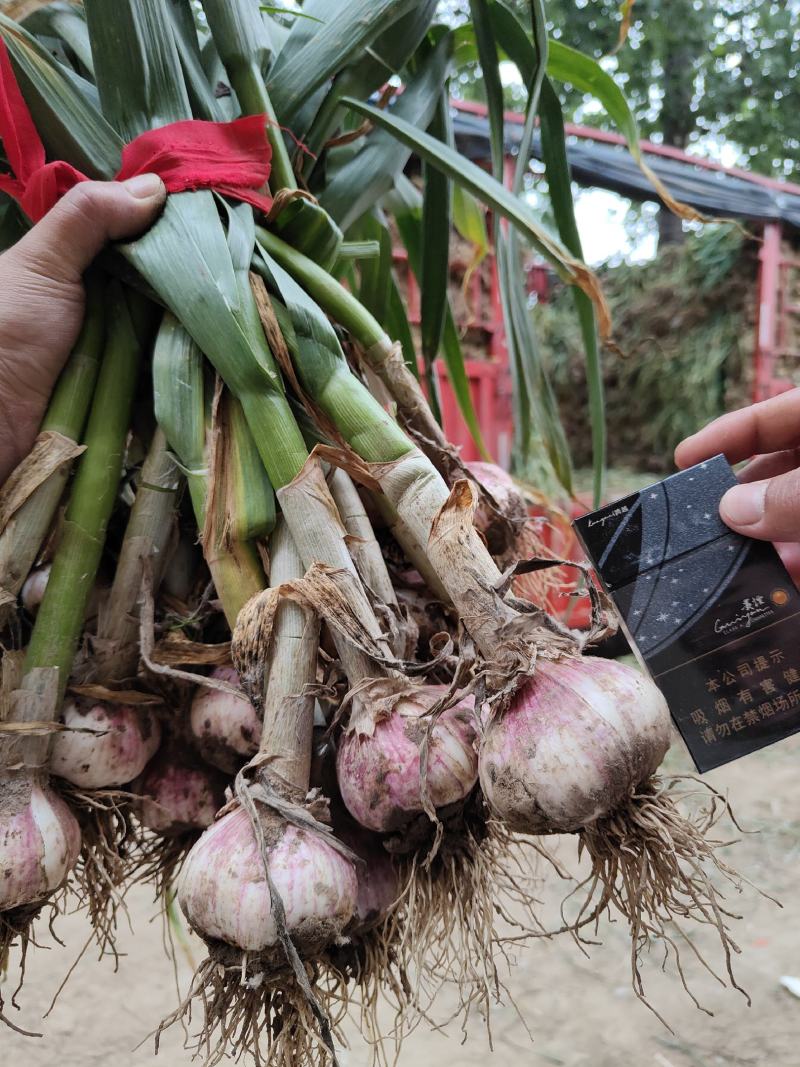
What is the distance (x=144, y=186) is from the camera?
588 mm

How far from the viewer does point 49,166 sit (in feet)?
1.89

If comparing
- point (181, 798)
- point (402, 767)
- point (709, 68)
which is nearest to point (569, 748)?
point (402, 767)

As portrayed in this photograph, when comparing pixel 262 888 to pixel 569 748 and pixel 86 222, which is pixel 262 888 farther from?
pixel 86 222

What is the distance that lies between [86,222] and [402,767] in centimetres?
42

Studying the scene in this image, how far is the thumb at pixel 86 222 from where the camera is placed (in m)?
0.57

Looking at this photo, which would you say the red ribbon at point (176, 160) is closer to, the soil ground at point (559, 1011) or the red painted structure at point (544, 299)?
the soil ground at point (559, 1011)

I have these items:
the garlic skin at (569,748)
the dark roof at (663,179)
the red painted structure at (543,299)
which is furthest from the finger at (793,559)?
the dark roof at (663,179)

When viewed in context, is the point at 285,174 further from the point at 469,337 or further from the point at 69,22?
the point at 469,337

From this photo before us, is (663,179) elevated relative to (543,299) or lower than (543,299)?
elevated

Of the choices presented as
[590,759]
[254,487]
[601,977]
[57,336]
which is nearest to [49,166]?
[57,336]

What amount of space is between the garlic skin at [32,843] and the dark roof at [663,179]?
8.39ft

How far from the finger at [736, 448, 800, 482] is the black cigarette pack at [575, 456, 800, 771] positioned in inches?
10.9

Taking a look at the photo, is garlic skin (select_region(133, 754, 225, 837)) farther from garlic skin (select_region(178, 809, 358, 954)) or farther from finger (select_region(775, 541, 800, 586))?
finger (select_region(775, 541, 800, 586))

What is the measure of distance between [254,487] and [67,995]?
127 cm
